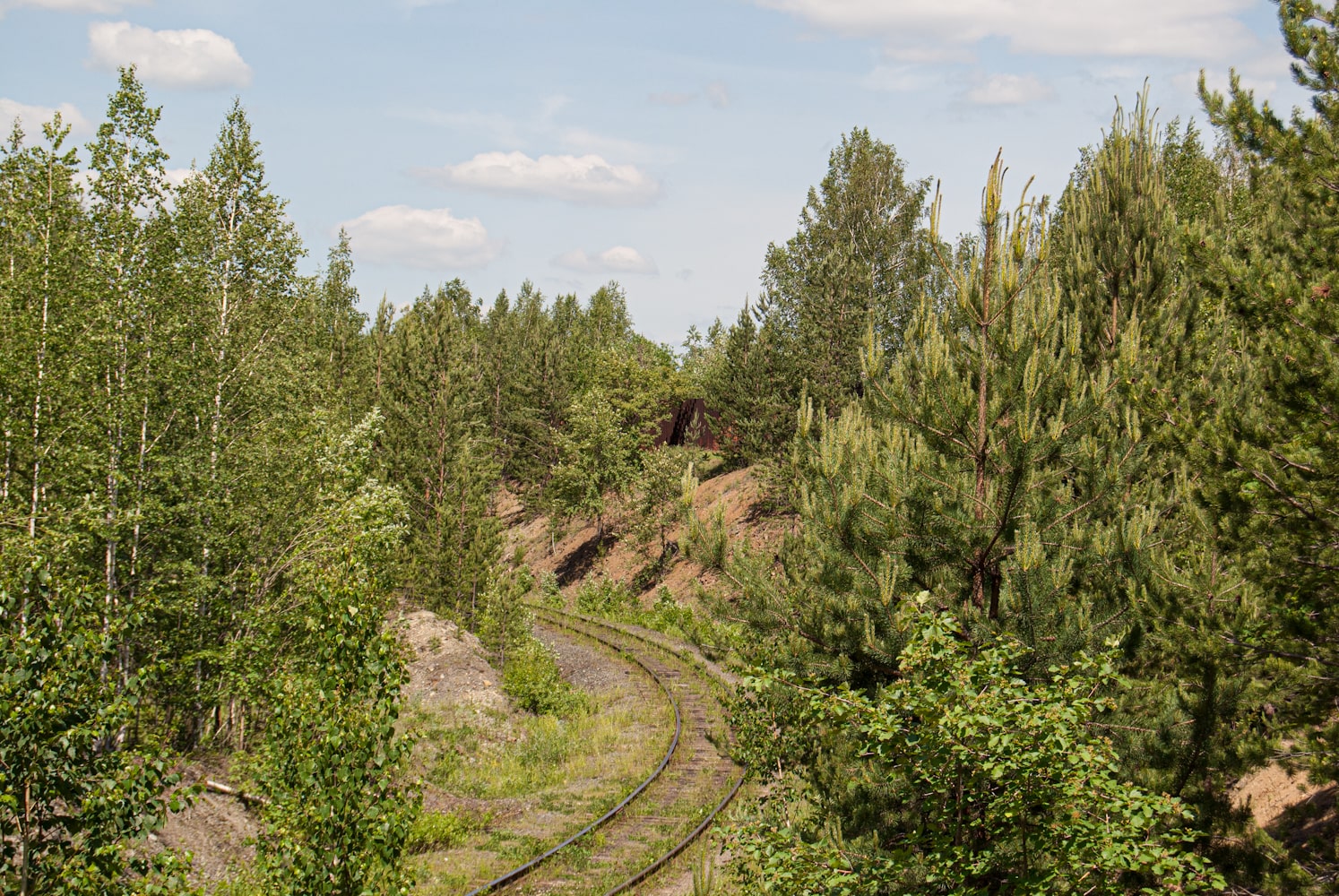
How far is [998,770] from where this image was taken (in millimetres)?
5637

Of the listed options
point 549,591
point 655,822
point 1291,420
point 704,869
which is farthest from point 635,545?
point 1291,420

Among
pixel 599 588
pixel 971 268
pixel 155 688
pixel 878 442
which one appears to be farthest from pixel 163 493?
pixel 599 588

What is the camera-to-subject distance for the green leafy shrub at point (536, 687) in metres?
24.3

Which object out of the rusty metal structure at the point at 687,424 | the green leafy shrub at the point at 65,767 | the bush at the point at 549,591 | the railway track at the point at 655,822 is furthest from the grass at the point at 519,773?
the rusty metal structure at the point at 687,424

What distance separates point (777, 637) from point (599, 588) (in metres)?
33.8

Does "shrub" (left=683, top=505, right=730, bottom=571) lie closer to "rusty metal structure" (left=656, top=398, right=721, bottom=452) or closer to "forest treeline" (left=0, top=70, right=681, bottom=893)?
"forest treeline" (left=0, top=70, right=681, bottom=893)

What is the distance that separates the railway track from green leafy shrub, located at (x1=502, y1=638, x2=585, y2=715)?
2775 millimetres

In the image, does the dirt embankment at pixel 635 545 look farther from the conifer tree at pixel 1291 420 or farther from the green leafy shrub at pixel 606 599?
the conifer tree at pixel 1291 420

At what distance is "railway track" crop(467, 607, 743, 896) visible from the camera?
44.7ft

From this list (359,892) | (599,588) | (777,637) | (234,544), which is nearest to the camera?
(359,892)

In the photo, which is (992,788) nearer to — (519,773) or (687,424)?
(519,773)

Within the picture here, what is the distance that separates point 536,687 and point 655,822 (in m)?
8.60

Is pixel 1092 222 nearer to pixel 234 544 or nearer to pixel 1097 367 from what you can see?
pixel 1097 367

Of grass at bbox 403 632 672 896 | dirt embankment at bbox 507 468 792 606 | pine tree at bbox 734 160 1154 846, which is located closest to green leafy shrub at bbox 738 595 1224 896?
pine tree at bbox 734 160 1154 846
